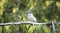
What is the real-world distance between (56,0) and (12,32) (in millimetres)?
834

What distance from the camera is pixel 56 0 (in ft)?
10.3

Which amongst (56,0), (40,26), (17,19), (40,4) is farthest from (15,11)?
(40,26)

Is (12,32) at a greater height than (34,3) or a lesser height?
lesser

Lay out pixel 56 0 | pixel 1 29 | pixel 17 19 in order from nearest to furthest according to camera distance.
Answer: pixel 1 29 → pixel 17 19 → pixel 56 0

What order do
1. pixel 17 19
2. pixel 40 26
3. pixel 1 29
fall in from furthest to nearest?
pixel 17 19, pixel 1 29, pixel 40 26

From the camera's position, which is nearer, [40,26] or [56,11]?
[40,26]

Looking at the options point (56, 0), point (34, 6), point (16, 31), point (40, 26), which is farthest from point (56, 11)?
point (40, 26)

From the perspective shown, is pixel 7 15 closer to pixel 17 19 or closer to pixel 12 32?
pixel 17 19

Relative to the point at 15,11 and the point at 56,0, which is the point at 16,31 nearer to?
the point at 15,11

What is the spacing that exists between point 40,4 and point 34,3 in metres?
0.15

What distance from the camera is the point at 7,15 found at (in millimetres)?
3307

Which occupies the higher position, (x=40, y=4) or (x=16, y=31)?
(x=40, y=4)

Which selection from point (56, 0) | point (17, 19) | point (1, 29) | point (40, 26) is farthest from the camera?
point (56, 0)

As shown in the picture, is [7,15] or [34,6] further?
[7,15]
